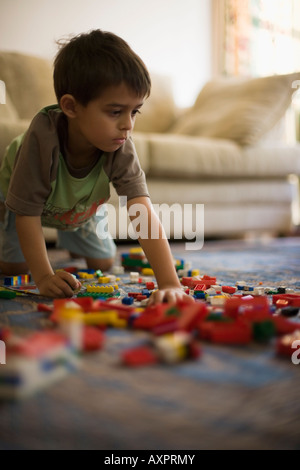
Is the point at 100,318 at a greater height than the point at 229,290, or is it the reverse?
the point at 229,290

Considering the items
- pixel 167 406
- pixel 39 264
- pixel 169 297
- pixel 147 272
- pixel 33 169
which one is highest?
pixel 33 169

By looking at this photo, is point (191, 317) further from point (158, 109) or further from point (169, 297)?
point (158, 109)

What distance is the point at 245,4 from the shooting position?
3994 mm

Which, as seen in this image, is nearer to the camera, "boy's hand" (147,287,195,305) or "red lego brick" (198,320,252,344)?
"red lego brick" (198,320,252,344)

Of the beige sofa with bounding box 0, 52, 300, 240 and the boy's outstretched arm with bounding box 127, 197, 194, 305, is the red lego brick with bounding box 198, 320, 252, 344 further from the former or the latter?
the beige sofa with bounding box 0, 52, 300, 240

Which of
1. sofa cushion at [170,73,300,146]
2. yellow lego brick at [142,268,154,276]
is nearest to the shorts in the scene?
yellow lego brick at [142,268,154,276]

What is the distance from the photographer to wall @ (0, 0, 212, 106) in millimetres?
2795

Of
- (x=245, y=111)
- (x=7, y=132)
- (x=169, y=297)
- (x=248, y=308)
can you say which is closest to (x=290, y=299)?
(x=248, y=308)

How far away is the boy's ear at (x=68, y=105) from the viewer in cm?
101

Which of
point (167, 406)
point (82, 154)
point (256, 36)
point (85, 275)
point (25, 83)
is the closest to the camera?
point (167, 406)

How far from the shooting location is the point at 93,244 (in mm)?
1502

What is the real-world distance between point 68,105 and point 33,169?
0.17m

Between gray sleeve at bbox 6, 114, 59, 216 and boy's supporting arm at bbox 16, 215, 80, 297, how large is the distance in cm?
3

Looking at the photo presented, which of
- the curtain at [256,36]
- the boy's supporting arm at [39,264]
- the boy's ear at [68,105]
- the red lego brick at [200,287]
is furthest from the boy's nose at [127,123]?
the curtain at [256,36]
